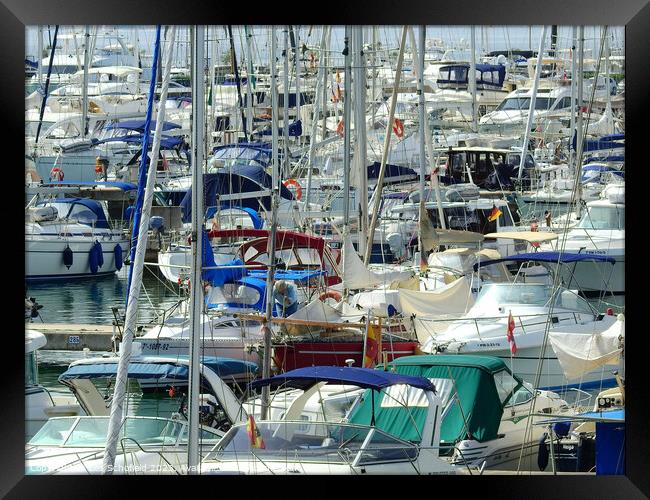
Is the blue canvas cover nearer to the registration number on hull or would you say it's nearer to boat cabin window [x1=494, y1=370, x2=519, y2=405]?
the registration number on hull


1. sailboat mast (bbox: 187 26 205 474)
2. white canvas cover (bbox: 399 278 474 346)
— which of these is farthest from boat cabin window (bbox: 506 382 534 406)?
sailboat mast (bbox: 187 26 205 474)

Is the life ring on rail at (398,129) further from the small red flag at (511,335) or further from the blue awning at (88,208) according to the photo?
the small red flag at (511,335)

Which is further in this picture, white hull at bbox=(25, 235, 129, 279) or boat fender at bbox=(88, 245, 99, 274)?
boat fender at bbox=(88, 245, 99, 274)

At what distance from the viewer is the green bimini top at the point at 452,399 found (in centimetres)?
794

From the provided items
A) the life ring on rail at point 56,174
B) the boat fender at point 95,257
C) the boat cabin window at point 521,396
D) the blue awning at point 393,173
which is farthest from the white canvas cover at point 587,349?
the life ring on rail at point 56,174

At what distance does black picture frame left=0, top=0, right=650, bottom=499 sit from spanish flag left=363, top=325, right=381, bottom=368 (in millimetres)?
4714

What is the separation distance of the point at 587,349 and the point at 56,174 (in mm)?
15943

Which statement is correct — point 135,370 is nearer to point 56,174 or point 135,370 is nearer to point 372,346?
point 372,346

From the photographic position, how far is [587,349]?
8922mm

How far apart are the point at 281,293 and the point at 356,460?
5322 millimetres

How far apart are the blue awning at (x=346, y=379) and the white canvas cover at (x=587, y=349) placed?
165 cm

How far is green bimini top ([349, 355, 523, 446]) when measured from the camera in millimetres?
7941

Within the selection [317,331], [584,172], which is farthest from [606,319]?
[584,172]
